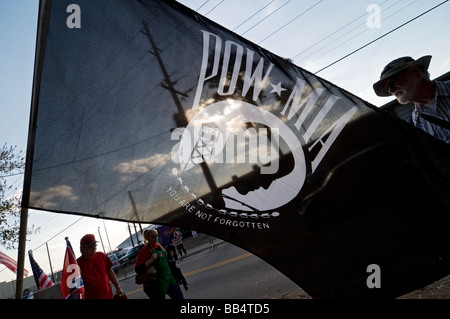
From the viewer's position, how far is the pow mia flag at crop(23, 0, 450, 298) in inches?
65.3

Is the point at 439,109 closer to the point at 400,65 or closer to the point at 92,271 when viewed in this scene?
the point at 400,65

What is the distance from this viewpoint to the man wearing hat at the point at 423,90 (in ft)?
6.66

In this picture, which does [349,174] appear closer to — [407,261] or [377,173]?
[377,173]

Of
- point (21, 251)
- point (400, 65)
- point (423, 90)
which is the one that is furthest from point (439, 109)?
point (21, 251)

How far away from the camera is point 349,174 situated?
2.04 metres

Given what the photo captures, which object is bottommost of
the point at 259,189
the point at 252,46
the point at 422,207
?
the point at 422,207

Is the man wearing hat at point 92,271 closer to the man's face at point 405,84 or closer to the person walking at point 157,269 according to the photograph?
the person walking at point 157,269

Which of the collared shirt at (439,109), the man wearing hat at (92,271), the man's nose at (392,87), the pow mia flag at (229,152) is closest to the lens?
the pow mia flag at (229,152)

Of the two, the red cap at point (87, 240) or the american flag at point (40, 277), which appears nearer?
the red cap at point (87, 240)

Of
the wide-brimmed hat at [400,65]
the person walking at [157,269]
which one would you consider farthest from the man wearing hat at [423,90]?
the person walking at [157,269]

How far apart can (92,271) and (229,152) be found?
3248 millimetres

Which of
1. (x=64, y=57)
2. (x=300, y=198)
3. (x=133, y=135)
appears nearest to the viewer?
(x=64, y=57)
